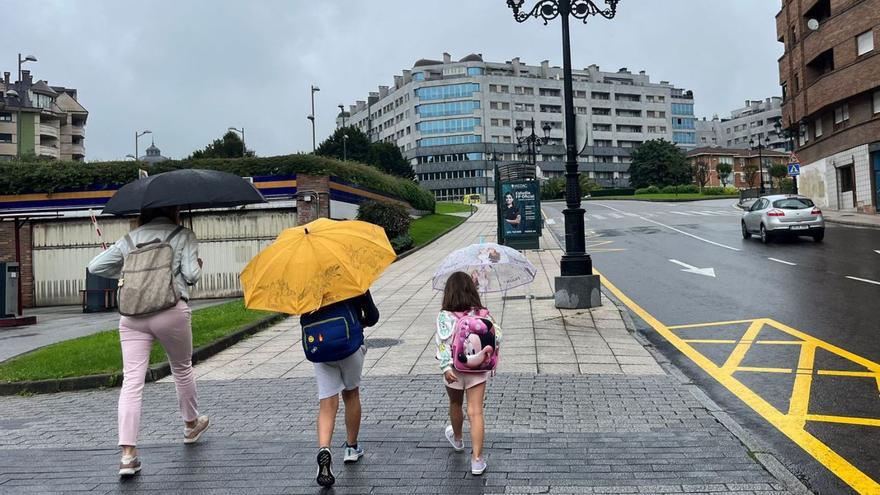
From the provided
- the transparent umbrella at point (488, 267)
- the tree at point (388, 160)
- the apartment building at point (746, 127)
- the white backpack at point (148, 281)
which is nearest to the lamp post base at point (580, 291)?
the transparent umbrella at point (488, 267)

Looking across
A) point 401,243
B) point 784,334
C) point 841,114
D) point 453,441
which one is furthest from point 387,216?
point 841,114

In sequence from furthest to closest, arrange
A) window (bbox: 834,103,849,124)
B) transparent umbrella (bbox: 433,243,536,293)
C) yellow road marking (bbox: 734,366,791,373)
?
window (bbox: 834,103,849,124), yellow road marking (bbox: 734,366,791,373), transparent umbrella (bbox: 433,243,536,293)

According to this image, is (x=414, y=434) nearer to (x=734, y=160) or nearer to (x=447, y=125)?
(x=447, y=125)

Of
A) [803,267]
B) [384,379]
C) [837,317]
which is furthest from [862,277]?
[384,379]

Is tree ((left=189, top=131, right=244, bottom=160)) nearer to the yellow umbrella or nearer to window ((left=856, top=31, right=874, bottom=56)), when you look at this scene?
window ((left=856, top=31, right=874, bottom=56))

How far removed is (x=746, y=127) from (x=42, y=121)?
13628cm

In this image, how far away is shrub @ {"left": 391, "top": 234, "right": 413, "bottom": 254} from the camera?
25453 mm

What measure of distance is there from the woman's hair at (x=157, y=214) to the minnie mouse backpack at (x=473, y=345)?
7.68 feet

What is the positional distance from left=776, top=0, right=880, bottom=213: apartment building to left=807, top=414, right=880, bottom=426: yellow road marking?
33090 millimetres

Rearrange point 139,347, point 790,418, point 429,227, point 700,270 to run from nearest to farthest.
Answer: point 139,347 → point 790,418 → point 700,270 → point 429,227

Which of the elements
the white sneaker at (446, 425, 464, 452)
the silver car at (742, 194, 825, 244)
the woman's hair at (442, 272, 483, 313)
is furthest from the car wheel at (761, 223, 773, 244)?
the woman's hair at (442, 272, 483, 313)

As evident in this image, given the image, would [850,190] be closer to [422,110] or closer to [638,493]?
[638,493]

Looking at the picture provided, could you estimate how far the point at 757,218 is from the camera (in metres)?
21.8

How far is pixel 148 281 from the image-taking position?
14.9 ft
